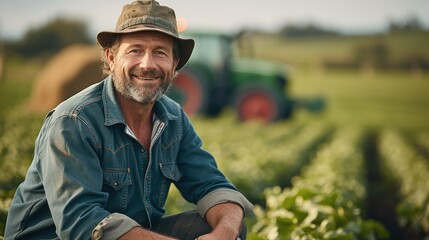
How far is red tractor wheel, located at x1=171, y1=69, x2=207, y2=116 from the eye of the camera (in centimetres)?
1550

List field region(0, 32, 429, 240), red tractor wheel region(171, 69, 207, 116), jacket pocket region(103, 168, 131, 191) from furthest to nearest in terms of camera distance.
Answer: red tractor wheel region(171, 69, 207, 116), field region(0, 32, 429, 240), jacket pocket region(103, 168, 131, 191)

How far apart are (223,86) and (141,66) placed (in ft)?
43.7

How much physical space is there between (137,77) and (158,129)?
0.27m

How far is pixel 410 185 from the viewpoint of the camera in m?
6.74

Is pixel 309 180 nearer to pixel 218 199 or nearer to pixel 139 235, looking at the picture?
pixel 218 199

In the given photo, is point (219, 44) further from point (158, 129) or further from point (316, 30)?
point (316, 30)

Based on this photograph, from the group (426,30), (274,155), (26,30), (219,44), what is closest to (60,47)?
(26,30)

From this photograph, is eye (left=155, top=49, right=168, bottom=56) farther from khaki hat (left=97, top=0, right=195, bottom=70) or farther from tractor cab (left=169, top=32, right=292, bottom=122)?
tractor cab (left=169, top=32, right=292, bottom=122)

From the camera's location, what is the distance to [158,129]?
285 centimetres

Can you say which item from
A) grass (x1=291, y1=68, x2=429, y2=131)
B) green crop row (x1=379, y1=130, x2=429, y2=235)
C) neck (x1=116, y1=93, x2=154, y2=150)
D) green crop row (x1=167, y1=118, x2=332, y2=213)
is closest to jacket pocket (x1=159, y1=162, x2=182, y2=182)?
neck (x1=116, y1=93, x2=154, y2=150)

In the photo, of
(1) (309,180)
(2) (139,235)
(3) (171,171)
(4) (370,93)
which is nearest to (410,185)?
(1) (309,180)

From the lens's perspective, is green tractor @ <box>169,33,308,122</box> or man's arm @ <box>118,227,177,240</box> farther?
green tractor @ <box>169,33,308,122</box>

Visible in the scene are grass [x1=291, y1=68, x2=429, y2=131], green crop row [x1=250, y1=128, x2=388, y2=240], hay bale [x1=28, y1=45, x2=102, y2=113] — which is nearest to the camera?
green crop row [x1=250, y1=128, x2=388, y2=240]

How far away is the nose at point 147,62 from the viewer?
272 centimetres
